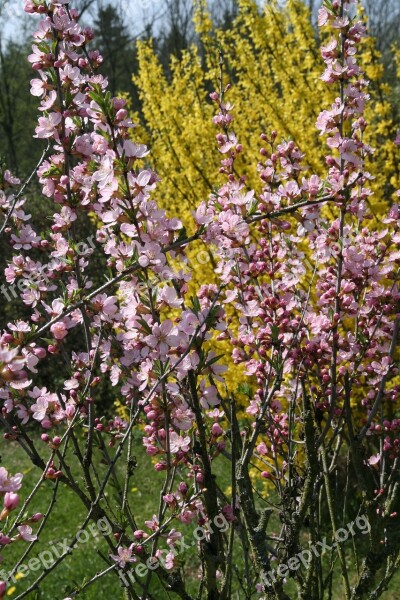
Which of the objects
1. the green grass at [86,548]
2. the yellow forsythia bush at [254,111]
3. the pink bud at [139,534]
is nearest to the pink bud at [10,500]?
the pink bud at [139,534]

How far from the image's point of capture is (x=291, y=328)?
7.73 feet

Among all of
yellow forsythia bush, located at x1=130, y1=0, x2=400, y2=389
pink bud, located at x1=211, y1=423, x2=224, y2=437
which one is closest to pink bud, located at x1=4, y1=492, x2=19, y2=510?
pink bud, located at x1=211, y1=423, x2=224, y2=437

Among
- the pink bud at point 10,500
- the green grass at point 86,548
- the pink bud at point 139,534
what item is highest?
the green grass at point 86,548

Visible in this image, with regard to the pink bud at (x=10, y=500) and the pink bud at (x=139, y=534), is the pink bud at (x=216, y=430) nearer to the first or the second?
the pink bud at (x=139, y=534)

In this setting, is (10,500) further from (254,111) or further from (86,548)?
(254,111)

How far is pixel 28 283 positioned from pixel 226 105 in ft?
4.12

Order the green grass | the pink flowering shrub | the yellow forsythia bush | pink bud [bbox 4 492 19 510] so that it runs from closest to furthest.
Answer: pink bud [bbox 4 492 19 510]
the pink flowering shrub
the yellow forsythia bush
the green grass

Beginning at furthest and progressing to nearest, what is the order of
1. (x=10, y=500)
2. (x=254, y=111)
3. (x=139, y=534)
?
(x=254, y=111), (x=139, y=534), (x=10, y=500)

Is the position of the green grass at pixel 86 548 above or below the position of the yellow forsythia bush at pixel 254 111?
below

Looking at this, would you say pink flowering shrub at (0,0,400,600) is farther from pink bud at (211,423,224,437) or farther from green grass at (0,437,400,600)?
green grass at (0,437,400,600)

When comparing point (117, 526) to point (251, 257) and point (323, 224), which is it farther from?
point (323, 224)

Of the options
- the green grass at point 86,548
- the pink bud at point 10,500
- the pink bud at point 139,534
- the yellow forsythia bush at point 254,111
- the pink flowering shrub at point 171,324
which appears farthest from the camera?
the green grass at point 86,548

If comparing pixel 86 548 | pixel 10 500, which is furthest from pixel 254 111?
pixel 10 500

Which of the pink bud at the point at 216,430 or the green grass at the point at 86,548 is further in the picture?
the green grass at the point at 86,548
